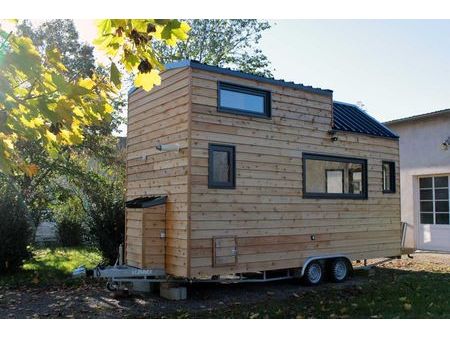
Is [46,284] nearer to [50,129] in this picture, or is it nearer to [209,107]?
[209,107]

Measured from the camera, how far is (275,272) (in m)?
10.2

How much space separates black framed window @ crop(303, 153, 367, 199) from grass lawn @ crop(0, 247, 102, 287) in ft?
18.4

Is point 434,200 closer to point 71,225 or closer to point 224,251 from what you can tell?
point 224,251

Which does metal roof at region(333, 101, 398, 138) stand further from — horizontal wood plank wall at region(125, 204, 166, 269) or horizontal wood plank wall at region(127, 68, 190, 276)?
horizontal wood plank wall at region(125, 204, 166, 269)

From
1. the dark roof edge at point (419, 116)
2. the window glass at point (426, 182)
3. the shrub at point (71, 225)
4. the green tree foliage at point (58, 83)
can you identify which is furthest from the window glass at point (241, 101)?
the shrub at point (71, 225)

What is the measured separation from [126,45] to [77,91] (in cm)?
74

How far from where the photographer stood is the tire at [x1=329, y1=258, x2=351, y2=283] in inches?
411

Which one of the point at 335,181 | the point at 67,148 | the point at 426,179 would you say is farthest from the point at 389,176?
the point at 67,148

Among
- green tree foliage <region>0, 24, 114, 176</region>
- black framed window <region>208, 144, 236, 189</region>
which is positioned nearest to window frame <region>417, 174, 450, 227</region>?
black framed window <region>208, 144, 236, 189</region>

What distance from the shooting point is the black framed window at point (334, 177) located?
33.7 feet

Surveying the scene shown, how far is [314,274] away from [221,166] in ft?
10.6

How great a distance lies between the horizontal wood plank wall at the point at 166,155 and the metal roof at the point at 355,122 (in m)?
3.80

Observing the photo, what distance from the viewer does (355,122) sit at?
11766 mm

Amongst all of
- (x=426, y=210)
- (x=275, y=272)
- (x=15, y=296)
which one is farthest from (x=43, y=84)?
(x=426, y=210)
